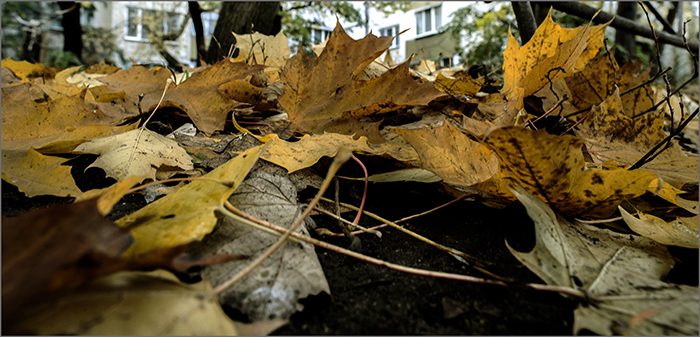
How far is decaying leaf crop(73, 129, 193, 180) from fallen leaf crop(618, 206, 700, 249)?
0.62 m

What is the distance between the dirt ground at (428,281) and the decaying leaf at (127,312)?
56 mm

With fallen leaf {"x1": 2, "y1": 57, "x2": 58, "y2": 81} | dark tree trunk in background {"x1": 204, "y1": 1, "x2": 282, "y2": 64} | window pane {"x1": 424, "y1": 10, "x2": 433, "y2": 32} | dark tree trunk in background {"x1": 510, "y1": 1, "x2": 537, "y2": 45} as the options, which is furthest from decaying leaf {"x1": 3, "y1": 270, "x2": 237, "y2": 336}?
window pane {"x1": 424, "y1": 10, "x2": 433, "y2": 32}

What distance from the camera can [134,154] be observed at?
0.55 meters

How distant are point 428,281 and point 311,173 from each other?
262mm

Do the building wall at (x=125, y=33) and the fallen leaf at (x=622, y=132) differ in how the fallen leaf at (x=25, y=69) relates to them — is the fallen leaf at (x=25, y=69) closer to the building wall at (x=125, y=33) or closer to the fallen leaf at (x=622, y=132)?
the fallen leaf at (x=622, y=132)

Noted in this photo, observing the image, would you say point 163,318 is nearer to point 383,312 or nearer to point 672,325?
point 383,312

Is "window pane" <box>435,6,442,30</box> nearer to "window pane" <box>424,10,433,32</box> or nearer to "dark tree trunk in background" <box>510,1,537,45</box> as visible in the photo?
"window pane" <box>424,10,433,32</box>

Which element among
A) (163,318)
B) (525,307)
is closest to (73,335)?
(163,318)

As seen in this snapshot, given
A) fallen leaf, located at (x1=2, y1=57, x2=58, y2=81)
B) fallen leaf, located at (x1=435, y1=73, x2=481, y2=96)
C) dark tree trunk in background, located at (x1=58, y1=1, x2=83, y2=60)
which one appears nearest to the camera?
fallen leaf, located at (x1=435, y1=73, x2=481, y2=96)

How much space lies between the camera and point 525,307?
1.19 feet

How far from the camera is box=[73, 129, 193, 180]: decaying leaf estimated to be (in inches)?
20.6

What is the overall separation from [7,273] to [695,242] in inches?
26.2

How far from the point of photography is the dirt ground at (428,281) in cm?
34

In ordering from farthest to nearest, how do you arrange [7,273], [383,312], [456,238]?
1. [456,238]
2. [383,312]
3. [7,273]
